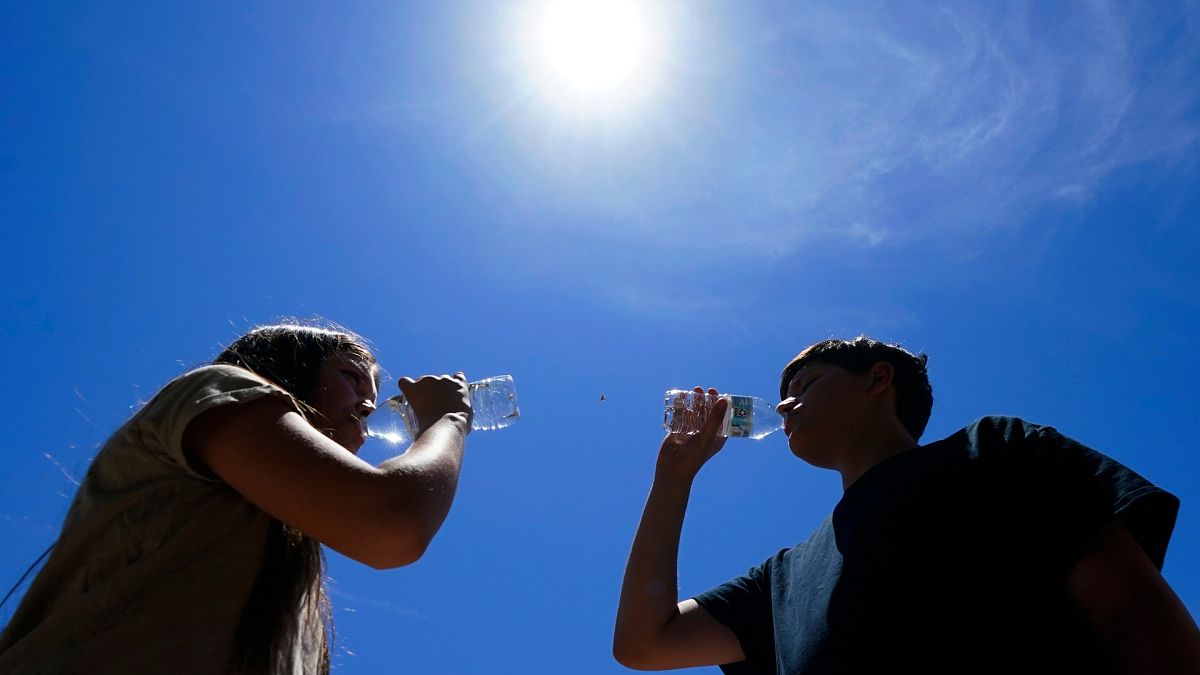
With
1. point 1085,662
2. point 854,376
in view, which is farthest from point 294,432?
point 854,376

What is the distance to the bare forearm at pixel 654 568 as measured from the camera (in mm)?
3477

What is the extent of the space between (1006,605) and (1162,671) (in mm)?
412

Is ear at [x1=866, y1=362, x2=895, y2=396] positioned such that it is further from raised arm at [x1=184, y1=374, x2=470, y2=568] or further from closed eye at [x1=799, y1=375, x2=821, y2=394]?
raised arm at [x1=184, y1=374, x2=470, y2=568]

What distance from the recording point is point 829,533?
127 inches

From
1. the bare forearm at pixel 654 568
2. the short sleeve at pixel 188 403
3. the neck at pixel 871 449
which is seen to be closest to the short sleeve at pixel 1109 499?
the neck at pixel 871 449

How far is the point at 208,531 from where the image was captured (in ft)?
6.48

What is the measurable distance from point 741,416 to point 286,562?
3.26m

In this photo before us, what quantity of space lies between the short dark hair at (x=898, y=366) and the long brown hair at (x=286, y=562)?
8.14 ft

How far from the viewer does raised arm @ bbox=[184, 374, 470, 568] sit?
1.88m

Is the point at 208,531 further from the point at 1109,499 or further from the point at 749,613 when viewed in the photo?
the point at 1109,499

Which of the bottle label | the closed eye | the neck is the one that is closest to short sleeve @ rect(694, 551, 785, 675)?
the neck

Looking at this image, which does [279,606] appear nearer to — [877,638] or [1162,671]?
[877,638]

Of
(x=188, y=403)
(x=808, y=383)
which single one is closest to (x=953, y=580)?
(x=808, y=383)

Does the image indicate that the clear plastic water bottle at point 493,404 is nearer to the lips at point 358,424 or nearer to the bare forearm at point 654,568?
the bare forearm at point 654,568
